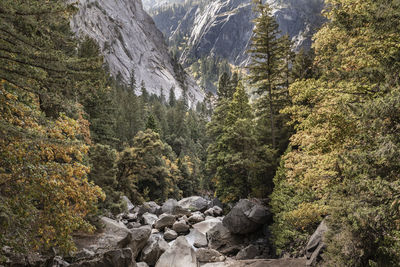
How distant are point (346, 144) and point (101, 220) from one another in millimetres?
12134

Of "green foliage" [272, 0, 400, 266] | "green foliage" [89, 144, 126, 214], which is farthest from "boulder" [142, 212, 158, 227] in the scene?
"green foliage" [272, 0, 400, 266]

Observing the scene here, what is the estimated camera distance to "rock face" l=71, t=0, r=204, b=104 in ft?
274

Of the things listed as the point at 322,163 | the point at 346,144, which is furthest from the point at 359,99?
the point at 322,163

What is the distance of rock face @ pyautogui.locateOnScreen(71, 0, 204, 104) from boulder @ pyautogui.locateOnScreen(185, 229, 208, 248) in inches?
2702

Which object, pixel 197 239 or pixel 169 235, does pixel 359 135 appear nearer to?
pixel 197 239

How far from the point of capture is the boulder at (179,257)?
1302cm

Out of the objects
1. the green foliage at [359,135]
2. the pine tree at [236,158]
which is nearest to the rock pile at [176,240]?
the pine tree at [236,158]

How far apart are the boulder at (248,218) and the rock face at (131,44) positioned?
70976 mm

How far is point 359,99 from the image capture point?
741cm

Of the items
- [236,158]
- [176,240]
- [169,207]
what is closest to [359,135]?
[176,240]

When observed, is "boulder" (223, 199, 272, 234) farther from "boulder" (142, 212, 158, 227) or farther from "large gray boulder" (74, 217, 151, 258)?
"boulder" (142, 212, 158, 227)

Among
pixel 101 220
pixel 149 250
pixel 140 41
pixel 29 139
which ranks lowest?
pixel 149 250

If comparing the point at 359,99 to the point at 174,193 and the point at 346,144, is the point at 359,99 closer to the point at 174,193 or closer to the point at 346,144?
the point at 346,144

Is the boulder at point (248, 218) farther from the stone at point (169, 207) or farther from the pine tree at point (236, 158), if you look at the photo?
the stone at point (169, 207)
